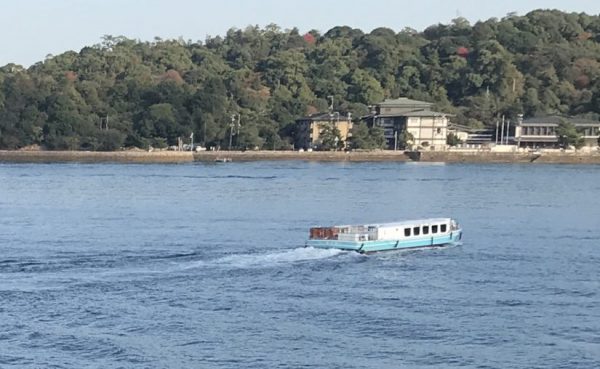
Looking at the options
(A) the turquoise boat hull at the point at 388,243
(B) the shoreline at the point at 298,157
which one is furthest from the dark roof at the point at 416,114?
(A) the turquoise boat hull at the point at 388,243

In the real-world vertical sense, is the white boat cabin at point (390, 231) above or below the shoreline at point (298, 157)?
below

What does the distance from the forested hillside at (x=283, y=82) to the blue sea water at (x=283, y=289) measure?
4109 cm

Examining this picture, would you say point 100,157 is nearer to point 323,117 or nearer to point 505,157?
point 323,117

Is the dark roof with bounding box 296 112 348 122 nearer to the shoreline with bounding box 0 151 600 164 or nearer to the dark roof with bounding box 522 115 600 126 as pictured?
the shoreline with bounding box 0 151 600 164

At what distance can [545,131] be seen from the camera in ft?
267

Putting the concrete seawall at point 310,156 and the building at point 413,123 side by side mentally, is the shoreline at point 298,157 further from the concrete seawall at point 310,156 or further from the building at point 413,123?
the building at point 413,123

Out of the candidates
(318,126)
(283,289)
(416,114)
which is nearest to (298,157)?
(318,126)

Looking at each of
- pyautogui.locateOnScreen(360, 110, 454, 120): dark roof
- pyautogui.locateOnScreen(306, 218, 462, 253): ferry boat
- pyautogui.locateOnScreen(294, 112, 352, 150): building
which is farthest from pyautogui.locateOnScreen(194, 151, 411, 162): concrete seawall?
pyautogui.locateOnScreen(306, 218, 462, 253): ferry boat

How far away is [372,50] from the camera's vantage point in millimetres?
103250

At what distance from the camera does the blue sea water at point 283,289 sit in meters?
17.1

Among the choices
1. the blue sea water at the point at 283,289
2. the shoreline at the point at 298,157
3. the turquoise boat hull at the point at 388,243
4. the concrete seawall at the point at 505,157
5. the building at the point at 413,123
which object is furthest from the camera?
the building at the point at 413,123

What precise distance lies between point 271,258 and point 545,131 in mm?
60044

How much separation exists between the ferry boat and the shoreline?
48.9 m

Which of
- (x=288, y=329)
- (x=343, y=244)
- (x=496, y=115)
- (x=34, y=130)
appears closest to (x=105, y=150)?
(x=34, y=130)
